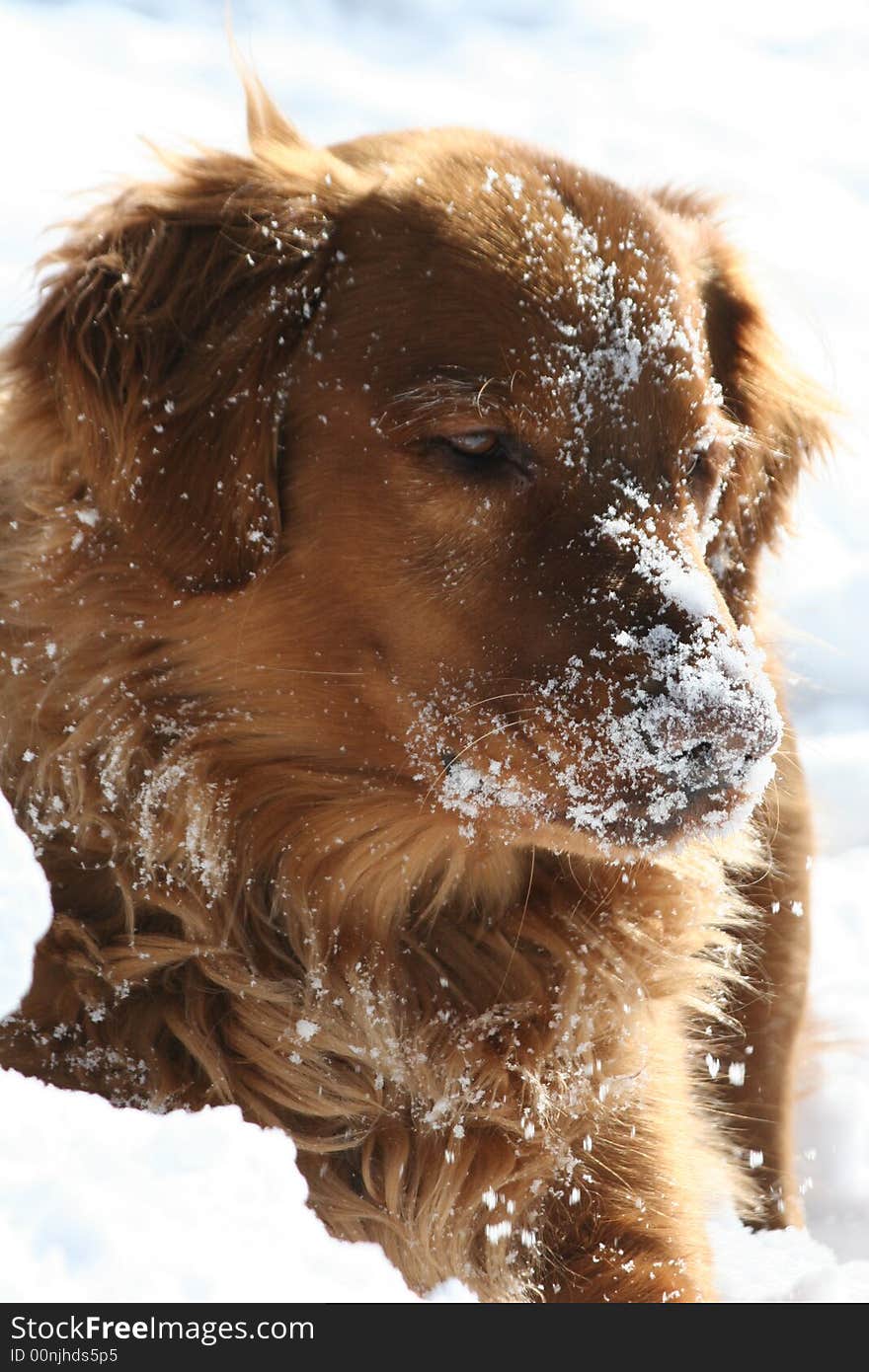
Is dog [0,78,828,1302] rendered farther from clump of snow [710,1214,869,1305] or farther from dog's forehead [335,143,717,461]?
clump of snow [710,1214,869,1305]

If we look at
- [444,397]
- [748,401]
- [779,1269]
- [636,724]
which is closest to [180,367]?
[444,397]

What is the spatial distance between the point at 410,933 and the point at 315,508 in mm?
911

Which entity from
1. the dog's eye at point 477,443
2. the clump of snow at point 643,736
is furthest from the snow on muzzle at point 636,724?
the dog's eye at point 477,443

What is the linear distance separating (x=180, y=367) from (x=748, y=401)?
1.34m

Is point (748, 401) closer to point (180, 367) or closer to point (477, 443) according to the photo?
point (477, 443)

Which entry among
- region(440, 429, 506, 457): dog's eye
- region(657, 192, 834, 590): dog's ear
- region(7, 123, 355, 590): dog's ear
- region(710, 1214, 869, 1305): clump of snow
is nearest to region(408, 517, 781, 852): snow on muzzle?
region(440, 429, 506, 457): dog's eye

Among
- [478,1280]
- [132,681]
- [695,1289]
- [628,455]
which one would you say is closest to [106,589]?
[132,681]

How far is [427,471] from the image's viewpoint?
2582mm

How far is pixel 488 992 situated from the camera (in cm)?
302

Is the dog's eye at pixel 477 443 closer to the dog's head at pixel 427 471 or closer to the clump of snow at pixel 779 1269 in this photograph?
the dog's head at pixel 427 471

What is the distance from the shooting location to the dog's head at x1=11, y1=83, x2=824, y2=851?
2.54 meters

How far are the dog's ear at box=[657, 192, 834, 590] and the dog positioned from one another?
0.04 m

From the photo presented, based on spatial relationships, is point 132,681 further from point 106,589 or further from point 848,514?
point 848,514

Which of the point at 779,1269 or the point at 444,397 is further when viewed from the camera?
the point at 779,1269
